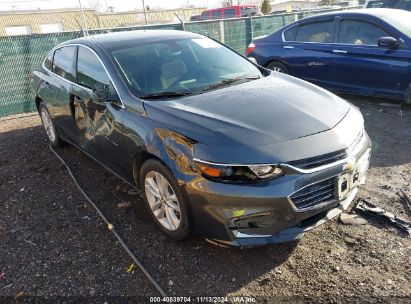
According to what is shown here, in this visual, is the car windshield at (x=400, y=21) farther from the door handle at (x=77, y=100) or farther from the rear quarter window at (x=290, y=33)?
the door handle at (x=77, y=100)

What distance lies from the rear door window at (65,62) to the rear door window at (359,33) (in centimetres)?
467

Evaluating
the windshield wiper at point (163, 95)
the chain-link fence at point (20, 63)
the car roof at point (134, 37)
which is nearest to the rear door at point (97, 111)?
the car roof at point (134, 37)

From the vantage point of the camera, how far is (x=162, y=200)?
315 centimetres

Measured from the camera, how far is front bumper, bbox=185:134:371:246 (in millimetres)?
2480

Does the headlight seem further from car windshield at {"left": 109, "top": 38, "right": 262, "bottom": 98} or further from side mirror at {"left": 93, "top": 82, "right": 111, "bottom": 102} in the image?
side mirror at {"left": 93, "top": 82, "right": 111, "bottom": 102}

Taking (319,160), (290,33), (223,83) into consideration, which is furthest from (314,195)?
(290,33)

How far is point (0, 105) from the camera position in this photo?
7.98 m

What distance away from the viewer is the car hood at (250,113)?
2691 millimetres

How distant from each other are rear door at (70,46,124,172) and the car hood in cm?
51

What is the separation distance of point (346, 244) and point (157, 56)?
8.27ft

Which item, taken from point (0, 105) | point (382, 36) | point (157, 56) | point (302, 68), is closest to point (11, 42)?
point (0, 105)

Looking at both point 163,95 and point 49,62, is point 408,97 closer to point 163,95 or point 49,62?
point 163,95

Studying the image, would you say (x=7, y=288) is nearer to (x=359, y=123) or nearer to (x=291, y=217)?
(x=291, y=217)

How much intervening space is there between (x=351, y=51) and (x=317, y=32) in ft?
2.95
